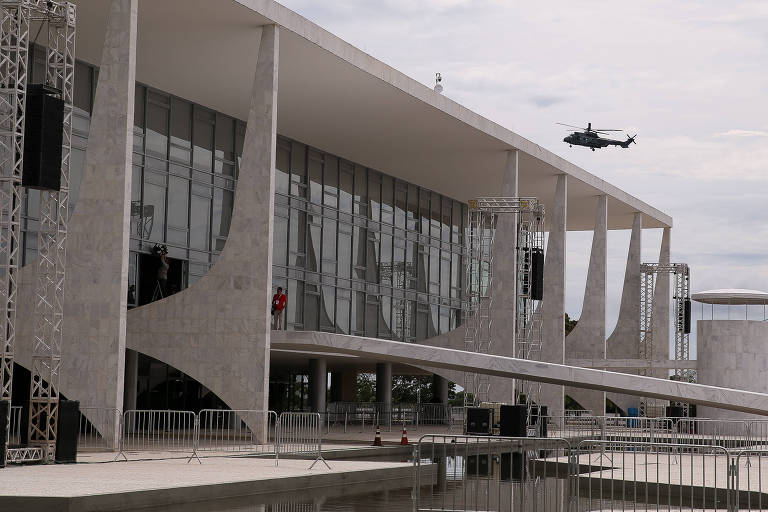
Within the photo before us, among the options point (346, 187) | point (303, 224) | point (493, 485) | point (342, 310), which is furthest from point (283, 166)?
point (493, 485)

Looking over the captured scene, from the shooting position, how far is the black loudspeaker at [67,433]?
Result: 19453mm

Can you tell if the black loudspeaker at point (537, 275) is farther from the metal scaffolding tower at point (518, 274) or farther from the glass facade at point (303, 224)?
the glass facade at point (303, 224)

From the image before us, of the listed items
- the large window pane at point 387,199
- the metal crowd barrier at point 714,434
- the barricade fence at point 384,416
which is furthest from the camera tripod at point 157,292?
the metal crowd barrier at point 714,434

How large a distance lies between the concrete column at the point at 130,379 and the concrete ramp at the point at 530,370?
4.01m

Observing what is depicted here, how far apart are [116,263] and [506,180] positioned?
2111 centimetres

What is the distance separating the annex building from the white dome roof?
5.73 metres

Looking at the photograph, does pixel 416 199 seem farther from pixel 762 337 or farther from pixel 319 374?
pixel 762 337

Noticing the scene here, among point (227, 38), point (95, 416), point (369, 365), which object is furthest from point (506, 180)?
point (95, 416)

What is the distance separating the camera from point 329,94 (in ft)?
112

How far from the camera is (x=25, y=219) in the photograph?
28.1 meters

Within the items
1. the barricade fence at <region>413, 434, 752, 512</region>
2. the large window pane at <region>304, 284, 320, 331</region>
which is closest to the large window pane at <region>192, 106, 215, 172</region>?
the large window pane at <region>304, 284, 320, 331</region>

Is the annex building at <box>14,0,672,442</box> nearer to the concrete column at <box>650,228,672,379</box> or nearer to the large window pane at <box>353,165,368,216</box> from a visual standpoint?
the large window pane at <box>353,165,368,216</box>

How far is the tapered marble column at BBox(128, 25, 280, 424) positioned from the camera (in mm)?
28203

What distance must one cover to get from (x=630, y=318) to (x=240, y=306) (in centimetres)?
3258
